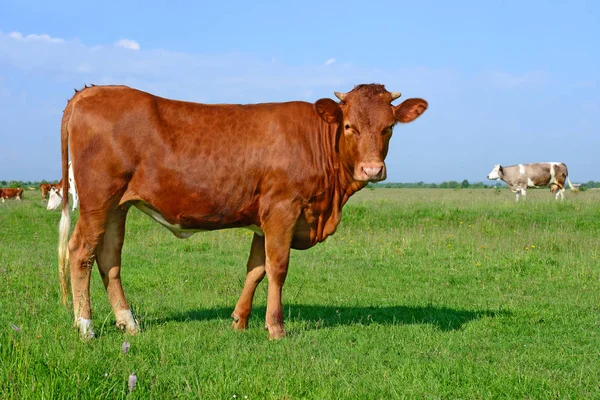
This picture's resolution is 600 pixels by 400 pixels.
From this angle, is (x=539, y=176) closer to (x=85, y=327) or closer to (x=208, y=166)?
(x=208, y=166)

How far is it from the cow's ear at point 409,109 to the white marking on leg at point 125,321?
11.7 ft

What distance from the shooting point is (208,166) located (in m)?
6.42

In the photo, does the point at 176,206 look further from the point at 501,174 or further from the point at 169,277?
the point at 501,174

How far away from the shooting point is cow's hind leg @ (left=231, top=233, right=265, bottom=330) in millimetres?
6914

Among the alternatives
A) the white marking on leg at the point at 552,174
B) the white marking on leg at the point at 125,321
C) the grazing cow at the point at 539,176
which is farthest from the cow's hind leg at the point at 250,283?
the white marking on leg at the point at 552,174

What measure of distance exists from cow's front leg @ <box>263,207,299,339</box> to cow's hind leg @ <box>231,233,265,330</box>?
0.45m

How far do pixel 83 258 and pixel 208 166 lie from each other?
63.6 inches

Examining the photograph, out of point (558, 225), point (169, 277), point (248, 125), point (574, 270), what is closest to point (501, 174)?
point (558, 225)

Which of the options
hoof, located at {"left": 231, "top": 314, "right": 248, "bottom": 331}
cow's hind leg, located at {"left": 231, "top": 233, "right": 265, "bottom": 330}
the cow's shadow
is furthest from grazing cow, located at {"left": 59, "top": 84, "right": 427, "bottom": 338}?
the cow's shadow

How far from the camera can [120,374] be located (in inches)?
183

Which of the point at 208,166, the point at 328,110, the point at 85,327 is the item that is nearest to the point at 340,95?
the point at 328,110

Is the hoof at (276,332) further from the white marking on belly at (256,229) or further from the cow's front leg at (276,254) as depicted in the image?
the white marking on belly at (256,229)

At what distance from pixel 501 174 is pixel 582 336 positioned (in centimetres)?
3215

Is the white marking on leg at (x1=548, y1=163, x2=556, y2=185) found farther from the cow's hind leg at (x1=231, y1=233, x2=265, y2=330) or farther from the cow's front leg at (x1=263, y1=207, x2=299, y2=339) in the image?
the cow's front leg at (x1=263, y1=207, x2=299, y2=339)
